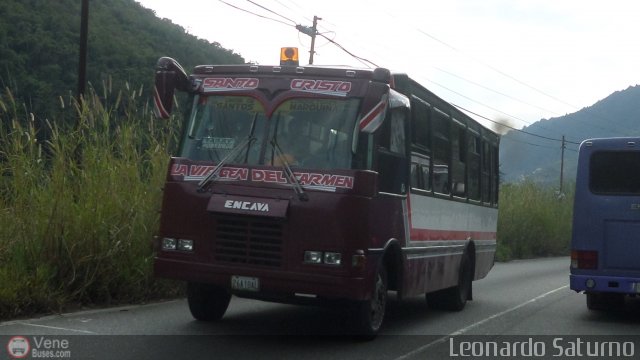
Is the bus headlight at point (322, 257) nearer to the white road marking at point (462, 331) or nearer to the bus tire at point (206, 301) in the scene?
the white road marking at point (462, 331)

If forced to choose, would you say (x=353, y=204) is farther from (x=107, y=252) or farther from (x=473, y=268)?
(x=473, y=268)

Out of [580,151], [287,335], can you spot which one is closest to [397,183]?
[287,335]

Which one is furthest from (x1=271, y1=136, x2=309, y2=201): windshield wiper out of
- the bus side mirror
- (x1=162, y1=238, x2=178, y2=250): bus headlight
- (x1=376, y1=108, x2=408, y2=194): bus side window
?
(x1=162, y1=238, x2=178, y2=250): bus headlight

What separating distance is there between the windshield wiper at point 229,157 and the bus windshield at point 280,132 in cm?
1

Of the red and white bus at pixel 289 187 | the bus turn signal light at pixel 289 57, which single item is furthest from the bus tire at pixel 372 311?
the bus turn signal light at pixel 289 57

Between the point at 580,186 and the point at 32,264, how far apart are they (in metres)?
8.08

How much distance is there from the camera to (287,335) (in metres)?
10.8

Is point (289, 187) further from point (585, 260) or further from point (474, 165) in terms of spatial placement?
point (474, 165)

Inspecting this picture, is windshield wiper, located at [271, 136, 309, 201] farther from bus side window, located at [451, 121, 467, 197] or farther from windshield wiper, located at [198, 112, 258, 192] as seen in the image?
bus side window, located at [451, 121, 467, 197]

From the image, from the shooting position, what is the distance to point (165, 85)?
10172mm

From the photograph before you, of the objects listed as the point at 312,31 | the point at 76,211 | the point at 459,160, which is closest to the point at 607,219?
the point at 459,160

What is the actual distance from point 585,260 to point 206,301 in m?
5.99

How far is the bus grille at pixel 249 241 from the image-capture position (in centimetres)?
967

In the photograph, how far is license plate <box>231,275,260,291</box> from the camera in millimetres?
9664
